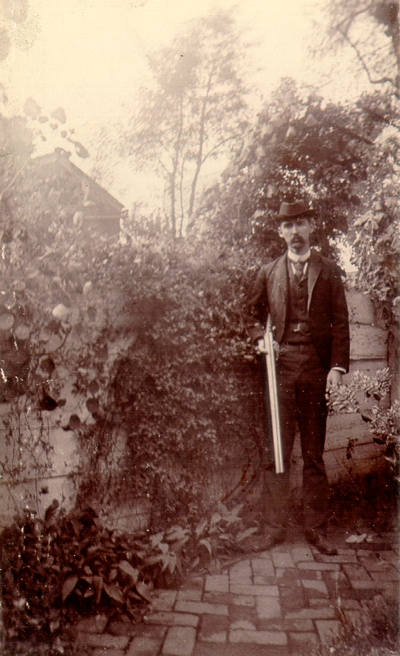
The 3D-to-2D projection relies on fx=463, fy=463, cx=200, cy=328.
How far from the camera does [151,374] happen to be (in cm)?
247

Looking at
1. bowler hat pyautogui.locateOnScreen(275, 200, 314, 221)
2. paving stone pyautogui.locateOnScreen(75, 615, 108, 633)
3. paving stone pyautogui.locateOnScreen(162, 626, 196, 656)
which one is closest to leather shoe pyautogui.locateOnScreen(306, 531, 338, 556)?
paving stone pyautogui.locateOnScreen(162, 626, 196, 656)

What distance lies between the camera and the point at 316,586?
92.4 inches

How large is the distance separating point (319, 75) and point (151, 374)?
5.75 ft

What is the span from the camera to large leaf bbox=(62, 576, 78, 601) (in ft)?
7.85

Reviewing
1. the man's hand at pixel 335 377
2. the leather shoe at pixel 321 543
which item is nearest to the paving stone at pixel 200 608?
the leather shoe at pixel 321 543

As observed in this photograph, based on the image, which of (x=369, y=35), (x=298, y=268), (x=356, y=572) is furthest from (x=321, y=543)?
(x=369, y=35)

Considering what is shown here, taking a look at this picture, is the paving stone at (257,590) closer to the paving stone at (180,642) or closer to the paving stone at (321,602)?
the paving stone at (321,602)

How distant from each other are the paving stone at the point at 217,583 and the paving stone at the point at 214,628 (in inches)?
4.6

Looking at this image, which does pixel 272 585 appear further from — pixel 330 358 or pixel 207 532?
pixel 330 358

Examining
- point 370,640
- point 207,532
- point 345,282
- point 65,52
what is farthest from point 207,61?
point 370,640

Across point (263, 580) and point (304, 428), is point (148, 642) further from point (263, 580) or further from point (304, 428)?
point (304, 428)

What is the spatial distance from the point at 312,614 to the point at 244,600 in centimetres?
34

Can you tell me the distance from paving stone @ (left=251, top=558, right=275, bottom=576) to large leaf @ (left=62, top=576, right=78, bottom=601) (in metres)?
0.93

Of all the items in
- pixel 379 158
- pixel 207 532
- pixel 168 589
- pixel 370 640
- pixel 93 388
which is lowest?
pixel 370 640
